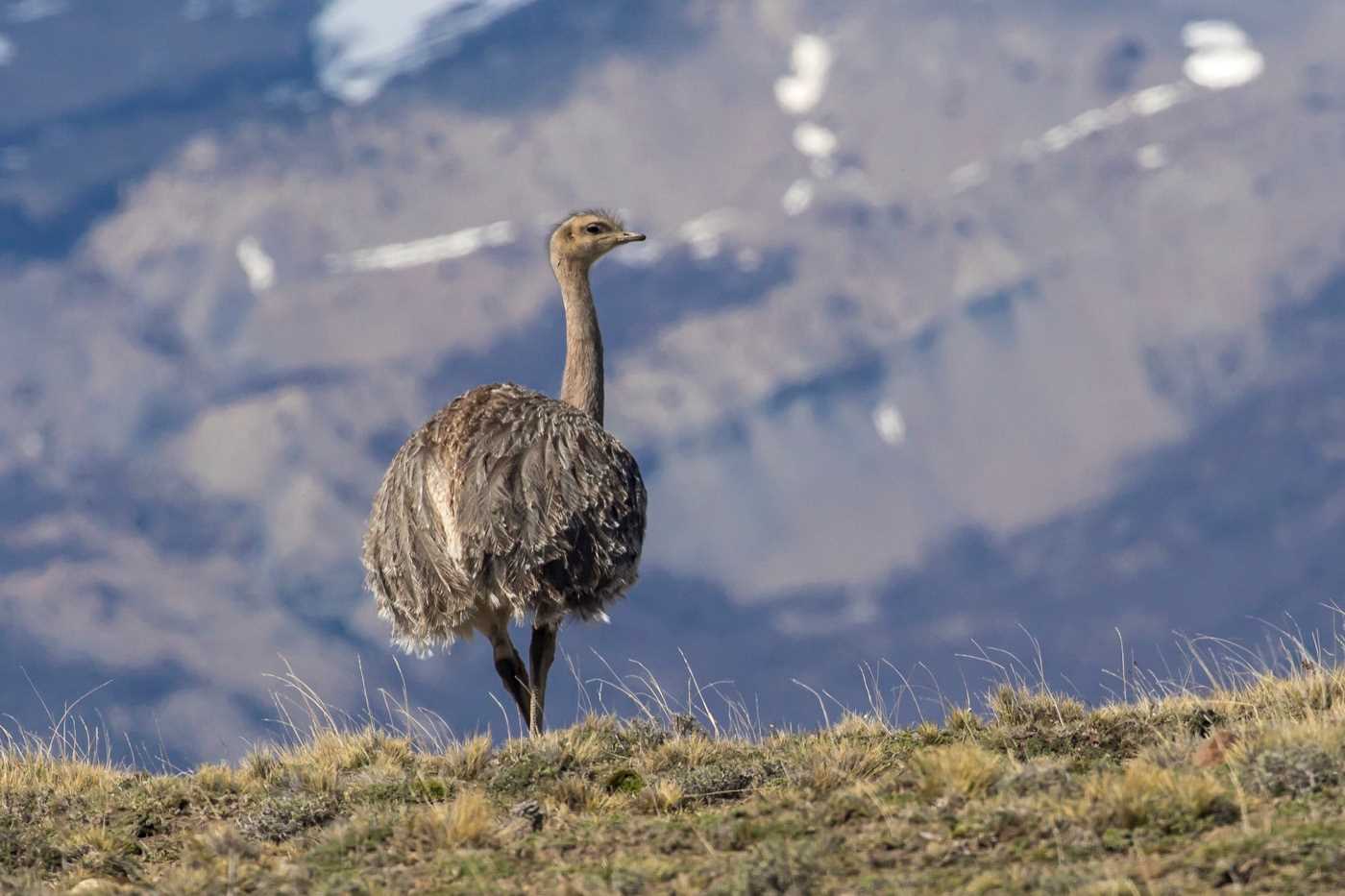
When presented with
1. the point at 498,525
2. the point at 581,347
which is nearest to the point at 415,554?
the point at 498,525

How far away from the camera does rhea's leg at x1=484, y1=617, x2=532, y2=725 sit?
1249 centimetres

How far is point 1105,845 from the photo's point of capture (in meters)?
7.04

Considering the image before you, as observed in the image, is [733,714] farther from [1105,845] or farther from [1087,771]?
[1105,845]

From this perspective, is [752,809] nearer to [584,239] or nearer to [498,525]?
[498,525]

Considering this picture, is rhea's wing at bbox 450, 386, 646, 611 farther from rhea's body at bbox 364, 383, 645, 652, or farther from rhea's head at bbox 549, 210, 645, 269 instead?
rhea's head at bbox 549, 210, 645, 269

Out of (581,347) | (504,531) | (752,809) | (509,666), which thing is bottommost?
(752,809)

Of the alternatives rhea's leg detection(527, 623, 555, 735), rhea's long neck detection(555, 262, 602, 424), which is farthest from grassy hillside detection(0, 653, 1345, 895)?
rhea's long neck detection(555, 262, 602, 424)

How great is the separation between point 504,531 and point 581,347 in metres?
3.68

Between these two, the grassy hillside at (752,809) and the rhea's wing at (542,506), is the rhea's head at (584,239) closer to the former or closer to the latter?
the rhea's wing at (542,506)

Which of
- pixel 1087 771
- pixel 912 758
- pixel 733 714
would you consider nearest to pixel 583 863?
pixel 912 758

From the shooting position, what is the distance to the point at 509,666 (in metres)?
12.6

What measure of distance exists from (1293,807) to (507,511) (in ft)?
21.0

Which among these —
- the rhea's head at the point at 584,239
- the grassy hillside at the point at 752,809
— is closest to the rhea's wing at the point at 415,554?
the grassy hillside at the point at 752,809

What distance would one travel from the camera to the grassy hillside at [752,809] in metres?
6.94
